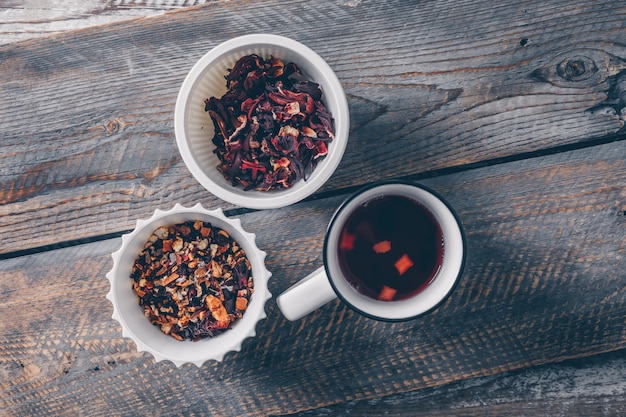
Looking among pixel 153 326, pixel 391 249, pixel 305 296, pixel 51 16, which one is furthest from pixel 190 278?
pixel 51 16

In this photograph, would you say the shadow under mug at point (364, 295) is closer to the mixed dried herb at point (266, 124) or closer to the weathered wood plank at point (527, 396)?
the mixed dried herb at point (266, 124)

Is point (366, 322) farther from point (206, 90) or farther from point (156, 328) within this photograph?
point (206, 90)

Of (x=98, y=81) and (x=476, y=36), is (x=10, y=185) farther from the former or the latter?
(x=476, y=36)

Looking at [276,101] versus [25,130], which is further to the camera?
[25,130]

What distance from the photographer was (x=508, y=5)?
90 cm

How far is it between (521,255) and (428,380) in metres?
0.26

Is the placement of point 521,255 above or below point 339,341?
above

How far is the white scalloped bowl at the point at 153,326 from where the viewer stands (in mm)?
819

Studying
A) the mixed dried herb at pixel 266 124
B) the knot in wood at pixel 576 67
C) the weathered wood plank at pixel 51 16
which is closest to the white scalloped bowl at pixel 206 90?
the mixed dried herb at pixel 266 124

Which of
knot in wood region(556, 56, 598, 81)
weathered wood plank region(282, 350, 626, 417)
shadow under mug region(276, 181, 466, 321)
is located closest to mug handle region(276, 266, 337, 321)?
shadow under mug region(276, 181, 466, 321)

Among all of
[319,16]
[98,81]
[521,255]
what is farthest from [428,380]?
[98,81]

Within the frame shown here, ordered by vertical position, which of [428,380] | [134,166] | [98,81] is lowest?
[428,380]

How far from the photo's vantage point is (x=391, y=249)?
0.86 metres

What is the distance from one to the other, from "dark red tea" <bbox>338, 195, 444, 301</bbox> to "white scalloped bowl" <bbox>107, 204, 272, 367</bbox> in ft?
0.44
